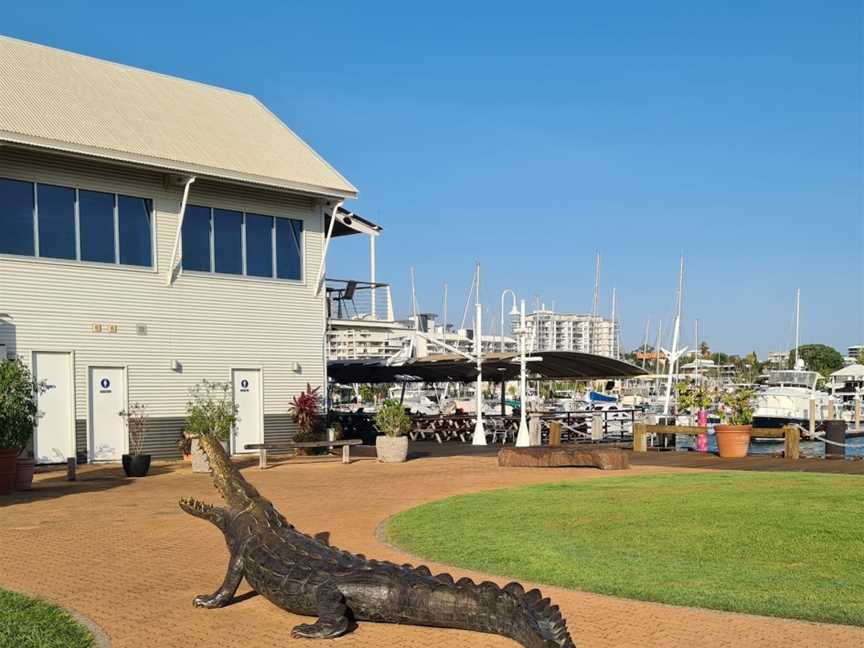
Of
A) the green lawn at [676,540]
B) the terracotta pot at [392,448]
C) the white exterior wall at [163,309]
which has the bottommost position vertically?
the terracotta pot at [392,448]

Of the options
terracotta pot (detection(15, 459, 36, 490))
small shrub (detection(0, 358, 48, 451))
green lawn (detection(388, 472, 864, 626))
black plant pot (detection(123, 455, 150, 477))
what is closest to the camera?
green lawn (detection(388, 472, 864, 626))

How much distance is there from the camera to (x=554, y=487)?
17.9 m

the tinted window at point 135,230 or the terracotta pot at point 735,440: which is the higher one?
the tinted window at point 135,230

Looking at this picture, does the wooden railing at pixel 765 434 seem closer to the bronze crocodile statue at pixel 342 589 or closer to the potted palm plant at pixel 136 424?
the potted palm plant at pixel 136 424

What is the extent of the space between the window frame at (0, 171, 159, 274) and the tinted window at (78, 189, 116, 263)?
0.08 metres

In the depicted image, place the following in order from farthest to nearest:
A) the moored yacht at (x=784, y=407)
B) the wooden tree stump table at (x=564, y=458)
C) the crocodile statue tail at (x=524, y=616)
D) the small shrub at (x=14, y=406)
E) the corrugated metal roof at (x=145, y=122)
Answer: the moored yacht at (x=784, y=407) → the corrugated metal roof at (x=145, y=122) → the wooden tree stump table at (x=564, y=458) → the small shrub at (x=14, y=406) → the crocodile statue tail at (x=524, y=616)

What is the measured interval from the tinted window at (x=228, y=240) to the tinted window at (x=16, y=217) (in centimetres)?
506

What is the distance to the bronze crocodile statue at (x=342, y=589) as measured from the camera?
22.2 ft

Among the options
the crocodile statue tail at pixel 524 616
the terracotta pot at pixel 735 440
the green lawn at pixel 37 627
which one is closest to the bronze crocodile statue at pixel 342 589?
the crocodile statue tail at pixel 524 616

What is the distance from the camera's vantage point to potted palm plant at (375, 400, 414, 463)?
78.0 feet

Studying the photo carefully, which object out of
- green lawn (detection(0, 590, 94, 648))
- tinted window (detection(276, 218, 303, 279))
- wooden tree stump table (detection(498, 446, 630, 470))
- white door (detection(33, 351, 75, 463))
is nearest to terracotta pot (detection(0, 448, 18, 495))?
white door (detection(33, 351, 75, 463))

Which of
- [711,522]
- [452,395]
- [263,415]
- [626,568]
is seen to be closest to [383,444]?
[263,415]

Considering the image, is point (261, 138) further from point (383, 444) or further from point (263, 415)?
point (383, 444)

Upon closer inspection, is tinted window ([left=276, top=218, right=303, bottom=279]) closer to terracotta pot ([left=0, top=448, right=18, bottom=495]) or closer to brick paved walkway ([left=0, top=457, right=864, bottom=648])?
brick paved walkway ([left=0, top=457, right=864, bottom=648])
